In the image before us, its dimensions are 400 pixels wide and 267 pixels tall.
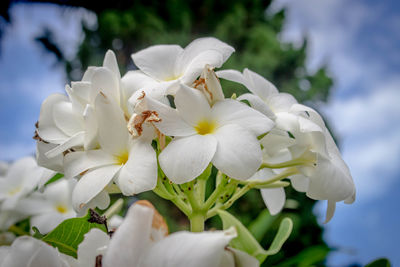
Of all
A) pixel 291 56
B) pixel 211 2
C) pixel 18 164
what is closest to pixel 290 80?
pixel 291 56

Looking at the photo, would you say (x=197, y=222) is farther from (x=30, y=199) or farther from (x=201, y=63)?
(x=30, y=199)

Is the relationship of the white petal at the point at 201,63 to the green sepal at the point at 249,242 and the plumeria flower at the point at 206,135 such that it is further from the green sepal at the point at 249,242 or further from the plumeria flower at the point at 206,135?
the green sepal at the point at 249,242

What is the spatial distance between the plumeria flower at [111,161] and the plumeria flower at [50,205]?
32cm

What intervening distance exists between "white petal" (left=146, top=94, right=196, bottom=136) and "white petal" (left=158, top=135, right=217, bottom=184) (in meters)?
0.02

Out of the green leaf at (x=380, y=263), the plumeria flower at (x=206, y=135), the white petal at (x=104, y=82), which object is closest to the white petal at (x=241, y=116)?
the plumeria flower at (x=206, y=135)

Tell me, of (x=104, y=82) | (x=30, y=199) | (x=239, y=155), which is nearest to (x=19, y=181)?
(x=30, y=199)

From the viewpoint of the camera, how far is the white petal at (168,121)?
1.09ft

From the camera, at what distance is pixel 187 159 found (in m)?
0.31

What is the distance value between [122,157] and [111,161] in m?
0.01

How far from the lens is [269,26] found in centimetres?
594

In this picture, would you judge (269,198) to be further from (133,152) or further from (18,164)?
(18,164)

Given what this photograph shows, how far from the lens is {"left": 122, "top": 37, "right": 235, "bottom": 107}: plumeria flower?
360 millimetres

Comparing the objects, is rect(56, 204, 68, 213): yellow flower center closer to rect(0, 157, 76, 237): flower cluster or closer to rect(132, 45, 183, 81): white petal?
rect(0, 157, 76, 237): flower cluster

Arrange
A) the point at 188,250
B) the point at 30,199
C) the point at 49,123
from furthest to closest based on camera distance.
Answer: the point at 30,199 < the point at 49,123 < the point at 188,250
